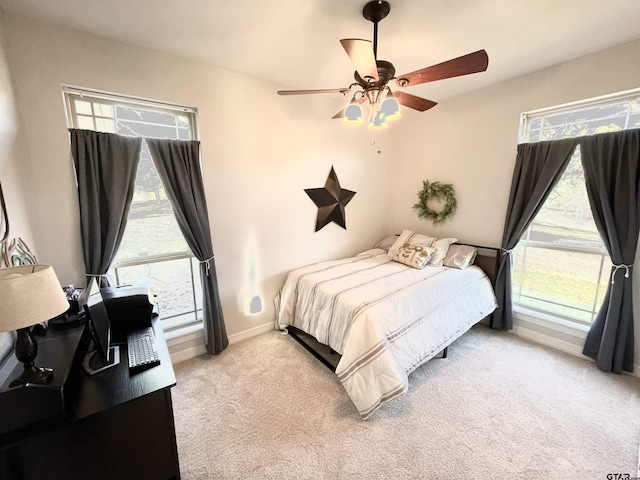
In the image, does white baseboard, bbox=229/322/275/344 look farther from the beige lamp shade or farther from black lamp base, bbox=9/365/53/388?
the beige lamp shade

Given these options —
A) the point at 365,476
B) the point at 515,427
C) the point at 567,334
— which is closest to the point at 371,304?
the point at 365,476

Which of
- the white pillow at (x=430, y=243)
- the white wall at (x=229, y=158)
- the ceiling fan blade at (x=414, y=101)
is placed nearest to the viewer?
the white wall at (x=229, y=158)

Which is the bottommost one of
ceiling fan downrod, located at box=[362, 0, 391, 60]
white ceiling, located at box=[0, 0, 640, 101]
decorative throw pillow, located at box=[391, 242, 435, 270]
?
decorative throw pillow, located at box=[391, 242, 435, 270]

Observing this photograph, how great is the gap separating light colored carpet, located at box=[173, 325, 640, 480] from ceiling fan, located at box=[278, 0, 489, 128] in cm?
209

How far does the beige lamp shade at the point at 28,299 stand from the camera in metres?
0.92

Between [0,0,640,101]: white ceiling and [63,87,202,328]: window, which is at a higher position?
[0,0,640,101]: white ceiling

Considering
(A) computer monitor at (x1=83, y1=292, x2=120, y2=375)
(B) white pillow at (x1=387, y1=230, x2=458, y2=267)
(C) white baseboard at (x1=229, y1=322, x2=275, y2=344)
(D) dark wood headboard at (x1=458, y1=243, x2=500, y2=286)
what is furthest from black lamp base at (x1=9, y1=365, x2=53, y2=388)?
(D) dark wood headboard at (x1=458, y1=243, x2=500, y2=286)

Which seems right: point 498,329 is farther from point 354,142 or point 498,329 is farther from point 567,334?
point 354,142

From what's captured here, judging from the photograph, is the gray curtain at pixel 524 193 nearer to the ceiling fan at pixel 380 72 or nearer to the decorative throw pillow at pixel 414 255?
the decorative throw pillow at pixel 414 255

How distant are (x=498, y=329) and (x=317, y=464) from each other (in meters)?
2.52

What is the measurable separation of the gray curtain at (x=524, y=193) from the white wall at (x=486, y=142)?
0.12 m

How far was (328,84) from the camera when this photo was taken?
2795 millimetres

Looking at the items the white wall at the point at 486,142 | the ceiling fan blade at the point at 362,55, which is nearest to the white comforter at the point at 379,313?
the white wall at the point at 486,142

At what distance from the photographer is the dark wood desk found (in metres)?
1.02
